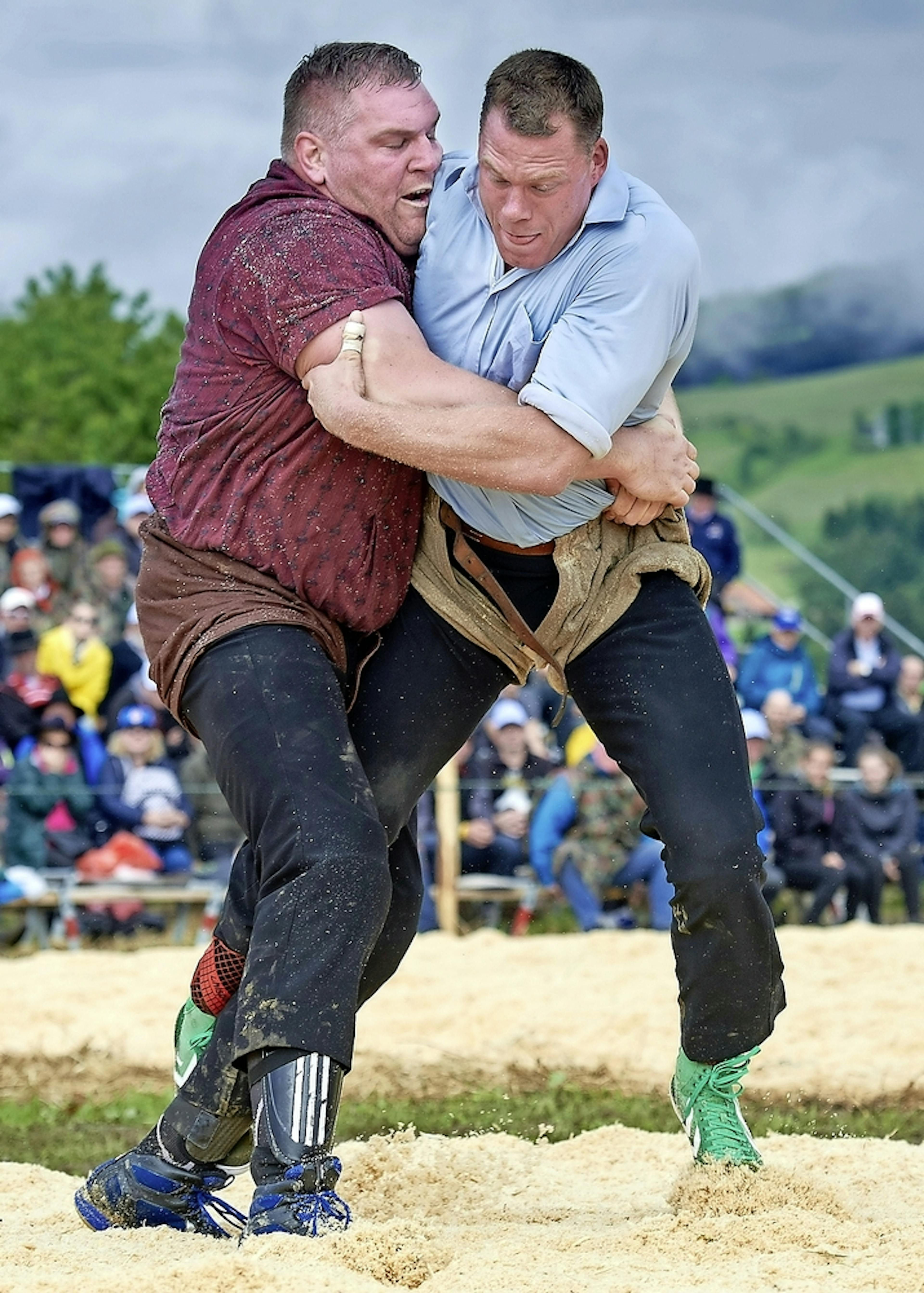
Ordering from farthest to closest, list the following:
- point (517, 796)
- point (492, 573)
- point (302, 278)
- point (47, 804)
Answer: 1. point (517, 796)
2. point (47, 804)
3. point (492, 573)
4. point (302, 278)

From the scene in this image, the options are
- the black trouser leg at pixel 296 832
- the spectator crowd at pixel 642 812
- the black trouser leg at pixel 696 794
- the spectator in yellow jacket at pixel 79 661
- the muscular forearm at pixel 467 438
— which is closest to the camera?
the black trouser leg at pixel 296 832

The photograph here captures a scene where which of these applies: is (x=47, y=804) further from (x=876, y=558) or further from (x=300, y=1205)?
(x=876, y=558)

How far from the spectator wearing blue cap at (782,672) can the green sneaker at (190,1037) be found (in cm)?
707

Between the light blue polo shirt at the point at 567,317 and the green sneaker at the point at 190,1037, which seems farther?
the green sneaker at the point at 190,1037

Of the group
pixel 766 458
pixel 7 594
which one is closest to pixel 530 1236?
pixel 7 594

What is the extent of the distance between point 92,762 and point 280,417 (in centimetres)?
662

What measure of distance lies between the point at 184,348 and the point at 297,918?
1302 mm

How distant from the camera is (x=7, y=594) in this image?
10281mm

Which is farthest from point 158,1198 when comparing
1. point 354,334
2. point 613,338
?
point 613,338

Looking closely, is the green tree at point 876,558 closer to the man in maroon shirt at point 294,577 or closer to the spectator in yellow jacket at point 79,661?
the spectator in yellow jacket at point 79,661

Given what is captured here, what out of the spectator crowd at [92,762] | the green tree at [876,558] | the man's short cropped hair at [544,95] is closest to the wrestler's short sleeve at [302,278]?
the man's short cropped hair at [544,95]

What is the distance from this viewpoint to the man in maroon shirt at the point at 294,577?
3.14 metres

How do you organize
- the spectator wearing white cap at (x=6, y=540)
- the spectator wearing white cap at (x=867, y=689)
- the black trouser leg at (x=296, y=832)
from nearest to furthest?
the black trouser leg at (x=296, y=832) → the spectator wearing white cap at (x=867, y=689) → the spectator wearing white cap at (x=6, y=540)

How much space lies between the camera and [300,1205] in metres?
3.01
